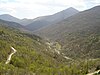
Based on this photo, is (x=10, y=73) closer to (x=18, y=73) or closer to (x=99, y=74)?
(x=18, y=73)

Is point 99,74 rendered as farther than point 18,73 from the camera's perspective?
No

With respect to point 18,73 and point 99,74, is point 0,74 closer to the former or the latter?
point 18,73

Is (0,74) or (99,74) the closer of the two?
(99,74)

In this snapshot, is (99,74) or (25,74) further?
(25,74)

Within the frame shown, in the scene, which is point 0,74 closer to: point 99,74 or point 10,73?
point 10,73

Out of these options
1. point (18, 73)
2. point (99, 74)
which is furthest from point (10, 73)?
point (99, 74)

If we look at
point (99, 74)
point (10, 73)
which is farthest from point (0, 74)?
point (99, 74)

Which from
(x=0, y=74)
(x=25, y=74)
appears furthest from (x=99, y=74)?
(x=0, y=74)
